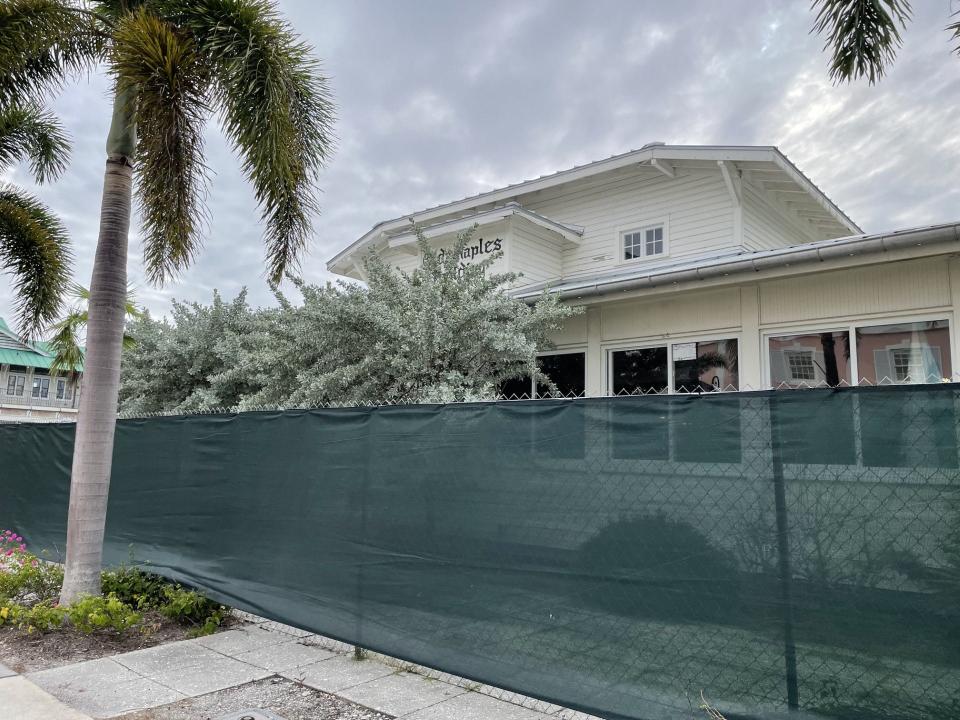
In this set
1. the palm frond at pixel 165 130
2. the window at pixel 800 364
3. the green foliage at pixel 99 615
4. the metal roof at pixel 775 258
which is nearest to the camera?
the green foliage at pixel 99 615

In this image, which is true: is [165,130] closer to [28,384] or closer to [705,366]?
[705,366]

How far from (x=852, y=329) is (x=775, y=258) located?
1.24 metres

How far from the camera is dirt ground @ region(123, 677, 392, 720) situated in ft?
12.2

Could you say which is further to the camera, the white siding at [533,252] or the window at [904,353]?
the white siding at [533,252]

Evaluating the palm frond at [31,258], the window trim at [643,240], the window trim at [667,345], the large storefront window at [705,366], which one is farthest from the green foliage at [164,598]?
the window trim at [643,240]

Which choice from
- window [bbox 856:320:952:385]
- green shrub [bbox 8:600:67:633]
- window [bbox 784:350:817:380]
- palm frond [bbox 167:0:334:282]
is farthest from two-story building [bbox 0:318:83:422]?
window [bbox 856:320:952:385]

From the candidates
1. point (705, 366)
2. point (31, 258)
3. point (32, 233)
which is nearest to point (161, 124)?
point (32, 233)

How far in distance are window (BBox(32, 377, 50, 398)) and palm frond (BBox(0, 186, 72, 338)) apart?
34955 mm

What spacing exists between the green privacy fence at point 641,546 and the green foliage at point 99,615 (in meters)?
0.73

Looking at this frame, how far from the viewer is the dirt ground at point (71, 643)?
4668 millimetres

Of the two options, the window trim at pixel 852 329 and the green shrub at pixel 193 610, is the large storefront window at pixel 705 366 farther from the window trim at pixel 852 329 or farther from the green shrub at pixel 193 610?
the green shrub at pixel 193 610

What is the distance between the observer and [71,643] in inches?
197

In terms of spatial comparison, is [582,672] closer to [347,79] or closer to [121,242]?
[121,242]

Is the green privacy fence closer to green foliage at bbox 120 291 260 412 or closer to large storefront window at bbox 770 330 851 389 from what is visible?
large storefront window at bbox 770 330 851 389
